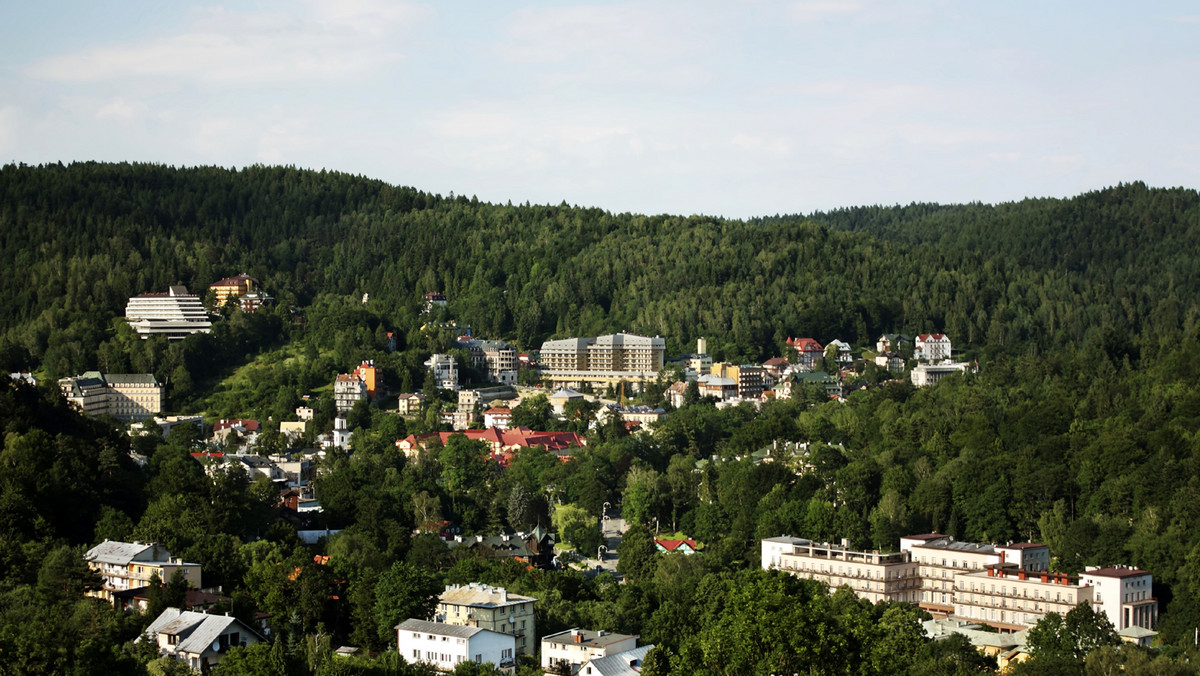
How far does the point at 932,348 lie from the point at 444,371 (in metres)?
33.3

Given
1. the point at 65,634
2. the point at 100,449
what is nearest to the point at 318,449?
the point at 100,449

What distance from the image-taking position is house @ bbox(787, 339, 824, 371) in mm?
101625

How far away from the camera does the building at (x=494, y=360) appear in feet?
321

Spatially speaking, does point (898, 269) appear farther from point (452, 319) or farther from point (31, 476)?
point (31, 476)

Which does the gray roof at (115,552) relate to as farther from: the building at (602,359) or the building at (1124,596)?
the building at (602,359)

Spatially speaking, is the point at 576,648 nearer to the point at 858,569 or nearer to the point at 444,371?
the point at 858,569

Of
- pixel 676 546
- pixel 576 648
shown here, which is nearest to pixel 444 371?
pixel 676 546

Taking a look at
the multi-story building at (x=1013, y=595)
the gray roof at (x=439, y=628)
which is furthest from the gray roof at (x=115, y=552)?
the multi-story building at (x=1013, y=595)

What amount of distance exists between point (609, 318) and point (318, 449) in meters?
37.4

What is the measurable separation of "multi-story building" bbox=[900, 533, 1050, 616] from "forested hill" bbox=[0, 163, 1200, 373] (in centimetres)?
4438

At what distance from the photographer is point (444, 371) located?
9206cm

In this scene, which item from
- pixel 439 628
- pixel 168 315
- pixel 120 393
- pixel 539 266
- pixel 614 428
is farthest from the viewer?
pixel 539 266

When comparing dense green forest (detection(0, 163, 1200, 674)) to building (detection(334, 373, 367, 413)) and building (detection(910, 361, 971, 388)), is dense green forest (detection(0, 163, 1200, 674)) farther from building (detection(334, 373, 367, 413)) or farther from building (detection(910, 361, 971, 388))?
building (detection(910, 361, 971, 388))

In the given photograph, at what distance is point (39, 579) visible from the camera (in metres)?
39.7
